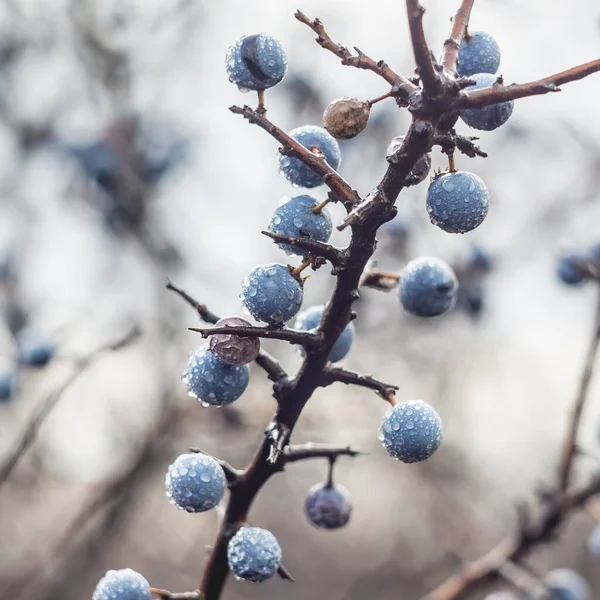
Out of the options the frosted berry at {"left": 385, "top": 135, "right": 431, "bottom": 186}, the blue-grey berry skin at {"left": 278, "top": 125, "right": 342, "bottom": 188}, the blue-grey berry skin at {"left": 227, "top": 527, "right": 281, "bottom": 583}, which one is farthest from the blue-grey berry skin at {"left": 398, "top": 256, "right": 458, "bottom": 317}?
the blue-grey berry skin at {"left": 227, "top": 527, "right": 281, "bottom": 583}

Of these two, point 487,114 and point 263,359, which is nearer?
point 487,114

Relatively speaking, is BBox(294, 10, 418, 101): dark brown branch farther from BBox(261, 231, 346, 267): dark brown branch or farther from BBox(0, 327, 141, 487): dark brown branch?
BBox(0, 327, 141, 487): dark brown branch

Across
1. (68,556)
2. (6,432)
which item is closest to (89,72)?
(6,432)

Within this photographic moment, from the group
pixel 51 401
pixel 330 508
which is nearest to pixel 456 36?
pixel 330 508

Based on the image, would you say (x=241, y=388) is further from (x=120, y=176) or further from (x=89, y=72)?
(x=89, y=72)

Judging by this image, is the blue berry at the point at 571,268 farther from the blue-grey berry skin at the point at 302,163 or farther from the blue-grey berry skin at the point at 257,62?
the blue-grey berry skin at the point at 257,62

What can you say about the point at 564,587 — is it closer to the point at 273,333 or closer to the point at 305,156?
the point at 273,333

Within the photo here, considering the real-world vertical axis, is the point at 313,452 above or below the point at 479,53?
below
